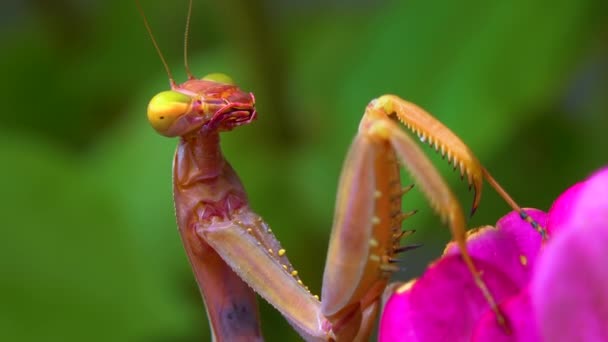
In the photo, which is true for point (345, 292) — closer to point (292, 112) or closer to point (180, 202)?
point (180, 202)

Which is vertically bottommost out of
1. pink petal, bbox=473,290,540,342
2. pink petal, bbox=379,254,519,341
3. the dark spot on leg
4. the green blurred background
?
pink petal, bbox=473,290,540,342

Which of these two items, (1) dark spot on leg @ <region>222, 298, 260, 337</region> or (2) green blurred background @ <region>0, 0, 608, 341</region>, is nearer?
(1) dark spot on leg @ <region>222, 298, 260, 337</region>

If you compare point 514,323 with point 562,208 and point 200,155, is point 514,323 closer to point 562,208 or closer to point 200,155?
point 562,208

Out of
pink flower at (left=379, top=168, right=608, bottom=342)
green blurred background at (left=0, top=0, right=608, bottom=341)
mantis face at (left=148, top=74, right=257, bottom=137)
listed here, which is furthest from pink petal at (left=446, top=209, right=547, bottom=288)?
green blurred background at (left=0, top=0, right=608, bottom=341)

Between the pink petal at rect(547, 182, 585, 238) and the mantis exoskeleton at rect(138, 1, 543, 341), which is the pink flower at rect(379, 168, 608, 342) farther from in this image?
the mantis exoskeleton at rect(138, 1, 543, 341)

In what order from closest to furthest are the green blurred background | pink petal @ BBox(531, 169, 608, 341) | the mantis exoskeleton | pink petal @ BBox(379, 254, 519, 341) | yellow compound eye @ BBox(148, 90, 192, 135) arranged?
1. pink petal @ BBox(531, 169, 608, 341)
2. pink petal @ BBox(379, 254, 519, 341)
3. the mantis exoskeleton
4. yellow compound eye @ BBox(148, 90, 192, 135)
5. the green blurred background

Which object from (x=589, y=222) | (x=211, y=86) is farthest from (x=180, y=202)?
(x=589, y=222)
